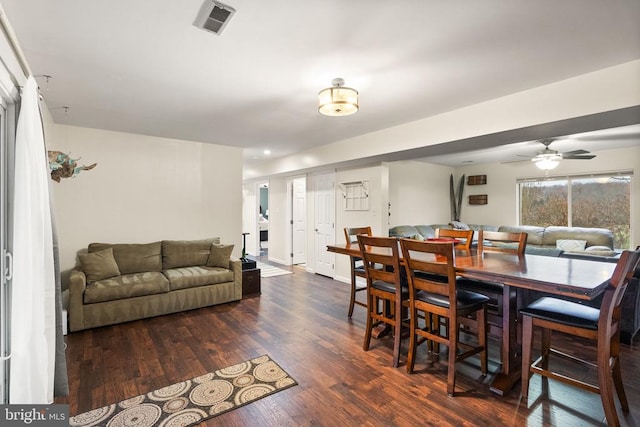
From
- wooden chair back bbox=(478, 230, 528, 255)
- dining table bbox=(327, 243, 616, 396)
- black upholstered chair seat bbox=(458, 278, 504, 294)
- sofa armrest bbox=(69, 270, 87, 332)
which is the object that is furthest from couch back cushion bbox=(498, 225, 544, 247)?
sofa armrest bbox=(69, 270, 87, 332)

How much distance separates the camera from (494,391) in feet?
7.27

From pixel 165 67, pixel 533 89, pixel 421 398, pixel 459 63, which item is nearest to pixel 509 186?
pixel 533 89

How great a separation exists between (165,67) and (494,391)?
346 centimetres

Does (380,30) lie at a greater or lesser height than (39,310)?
greater

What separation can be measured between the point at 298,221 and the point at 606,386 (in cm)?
584

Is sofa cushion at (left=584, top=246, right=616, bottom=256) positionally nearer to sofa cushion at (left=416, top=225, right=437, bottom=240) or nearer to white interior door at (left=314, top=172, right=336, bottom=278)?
sofa cushion at (left=416, top=225, right=437, bottom=240)

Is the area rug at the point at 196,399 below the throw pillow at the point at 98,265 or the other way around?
below

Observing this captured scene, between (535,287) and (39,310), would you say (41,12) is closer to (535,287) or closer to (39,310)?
(39,310)

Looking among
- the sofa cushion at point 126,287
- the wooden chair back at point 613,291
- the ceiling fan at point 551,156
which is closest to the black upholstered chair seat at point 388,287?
the wooden chair back at point 613,291

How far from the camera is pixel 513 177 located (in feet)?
22.7

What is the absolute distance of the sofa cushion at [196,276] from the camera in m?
3.99

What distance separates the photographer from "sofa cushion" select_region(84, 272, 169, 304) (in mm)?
3459

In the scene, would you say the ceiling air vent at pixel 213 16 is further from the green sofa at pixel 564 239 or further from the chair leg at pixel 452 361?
the green sofa at pixel 564 239

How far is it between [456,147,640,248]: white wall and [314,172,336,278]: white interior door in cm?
374
